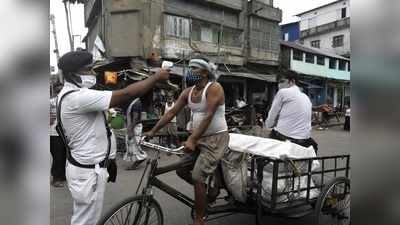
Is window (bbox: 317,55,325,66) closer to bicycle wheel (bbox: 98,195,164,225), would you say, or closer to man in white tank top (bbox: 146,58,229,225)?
man in white tank top (bbox: 146,58,229,225)

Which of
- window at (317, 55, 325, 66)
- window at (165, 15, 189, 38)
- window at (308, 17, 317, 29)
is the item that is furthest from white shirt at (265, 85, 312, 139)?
window at (308, 17, 317, 29)

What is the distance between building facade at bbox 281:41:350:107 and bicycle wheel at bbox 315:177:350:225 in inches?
907

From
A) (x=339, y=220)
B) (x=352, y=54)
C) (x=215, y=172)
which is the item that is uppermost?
(x=352, y=54)

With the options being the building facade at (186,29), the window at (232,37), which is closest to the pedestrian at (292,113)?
Result: the building facade at (186,29)

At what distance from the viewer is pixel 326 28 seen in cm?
4300

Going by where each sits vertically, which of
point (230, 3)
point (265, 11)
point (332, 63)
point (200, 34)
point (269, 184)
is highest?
point (265, 11)

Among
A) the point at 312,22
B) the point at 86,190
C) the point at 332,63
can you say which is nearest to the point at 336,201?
the point at 86,190

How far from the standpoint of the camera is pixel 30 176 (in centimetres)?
113

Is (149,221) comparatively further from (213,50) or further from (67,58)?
(213,50)

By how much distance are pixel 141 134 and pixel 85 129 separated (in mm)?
1213

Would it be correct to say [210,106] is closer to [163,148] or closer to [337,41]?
[163,148]

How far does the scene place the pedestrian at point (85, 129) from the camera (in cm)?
258

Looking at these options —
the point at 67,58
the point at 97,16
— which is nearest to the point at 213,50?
the point at 97,16

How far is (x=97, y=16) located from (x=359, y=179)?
22.0 metres
